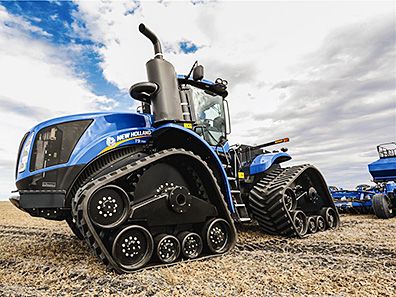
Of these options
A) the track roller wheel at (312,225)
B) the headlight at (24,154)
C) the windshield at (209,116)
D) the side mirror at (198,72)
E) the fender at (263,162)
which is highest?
the side mirror at (198,72)

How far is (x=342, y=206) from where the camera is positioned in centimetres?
985

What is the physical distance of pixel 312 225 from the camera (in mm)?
6262

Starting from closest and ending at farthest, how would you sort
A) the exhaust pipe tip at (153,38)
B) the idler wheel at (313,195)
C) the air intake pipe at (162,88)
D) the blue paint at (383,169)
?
the air intake pipe at (162,88) → the exhaust pipe tip at (153,38) → the idler wheel at (313,195) → the blue paint at (383,169)

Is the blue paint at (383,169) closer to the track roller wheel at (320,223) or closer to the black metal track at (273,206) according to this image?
the track roller wheel at (320,223)

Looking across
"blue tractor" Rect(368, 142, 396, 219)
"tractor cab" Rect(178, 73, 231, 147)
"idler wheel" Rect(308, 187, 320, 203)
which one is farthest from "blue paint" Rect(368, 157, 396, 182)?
"tractor cab" Rect(178, 73, 231, 147)

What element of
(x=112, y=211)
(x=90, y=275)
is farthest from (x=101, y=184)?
(x=90, y=275)

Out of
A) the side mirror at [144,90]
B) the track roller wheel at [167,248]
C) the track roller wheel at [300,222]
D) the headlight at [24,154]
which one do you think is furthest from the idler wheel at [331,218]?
the headlight at [24,154]

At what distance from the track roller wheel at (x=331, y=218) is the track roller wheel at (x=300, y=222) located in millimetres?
937

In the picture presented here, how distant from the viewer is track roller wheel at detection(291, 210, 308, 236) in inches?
225

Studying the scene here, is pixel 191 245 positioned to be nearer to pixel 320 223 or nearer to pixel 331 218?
pixel 320 223

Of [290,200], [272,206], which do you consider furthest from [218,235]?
[290,200]

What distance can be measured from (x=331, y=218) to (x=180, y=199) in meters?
4.23

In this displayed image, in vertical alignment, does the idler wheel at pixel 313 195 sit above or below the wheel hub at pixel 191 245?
above

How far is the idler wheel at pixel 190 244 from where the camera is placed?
12.9 ft
